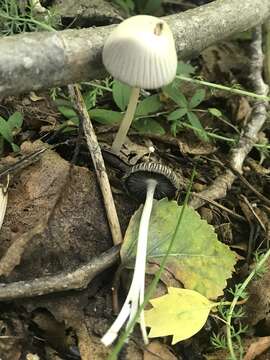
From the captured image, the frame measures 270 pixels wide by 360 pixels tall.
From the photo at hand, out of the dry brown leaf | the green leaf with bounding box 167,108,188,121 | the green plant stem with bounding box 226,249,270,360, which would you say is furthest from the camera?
the green leaf with bounding box 167,108,188,121

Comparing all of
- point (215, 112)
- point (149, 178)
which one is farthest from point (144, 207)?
point (215, 112)

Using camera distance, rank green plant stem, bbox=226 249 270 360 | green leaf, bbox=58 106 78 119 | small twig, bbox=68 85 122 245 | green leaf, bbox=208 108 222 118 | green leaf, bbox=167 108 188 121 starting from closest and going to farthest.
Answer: green plant stem, bbox=226 249 270 360, small twig, bbox=68 85 122 245, green leaf, bbox=58 106 78 119, green leaf, bbox=167 108 188 121, green leaf, bbox=208 108 222 118

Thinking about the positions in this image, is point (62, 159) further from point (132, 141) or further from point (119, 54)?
point (119, 54)

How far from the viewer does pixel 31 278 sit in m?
2.03

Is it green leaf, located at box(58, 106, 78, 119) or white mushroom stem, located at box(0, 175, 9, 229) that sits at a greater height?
green leaf, located at box(58, 106, 78, 119)

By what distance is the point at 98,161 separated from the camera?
2299mm

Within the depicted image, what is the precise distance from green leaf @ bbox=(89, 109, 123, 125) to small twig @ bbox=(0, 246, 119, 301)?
688 millimetres

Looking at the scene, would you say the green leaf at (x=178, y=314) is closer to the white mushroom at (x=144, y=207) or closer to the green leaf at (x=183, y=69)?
the white mushroom at (x=144, y=207)

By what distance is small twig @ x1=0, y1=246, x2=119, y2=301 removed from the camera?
1882mm

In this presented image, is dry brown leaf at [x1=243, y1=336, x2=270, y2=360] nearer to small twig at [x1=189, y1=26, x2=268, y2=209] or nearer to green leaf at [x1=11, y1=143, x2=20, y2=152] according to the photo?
small twig at [x1=189, y1=26, x2=268, y2=209]

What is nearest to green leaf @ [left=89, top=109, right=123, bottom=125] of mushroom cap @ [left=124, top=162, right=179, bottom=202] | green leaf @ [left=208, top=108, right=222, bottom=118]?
mushroom cap @ [left=124, top=162, right=179, bottom=202]

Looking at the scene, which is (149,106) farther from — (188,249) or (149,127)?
(188,249)

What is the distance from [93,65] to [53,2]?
1055 mm

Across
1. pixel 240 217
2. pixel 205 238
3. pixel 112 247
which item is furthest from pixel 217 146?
pixel 112 247
